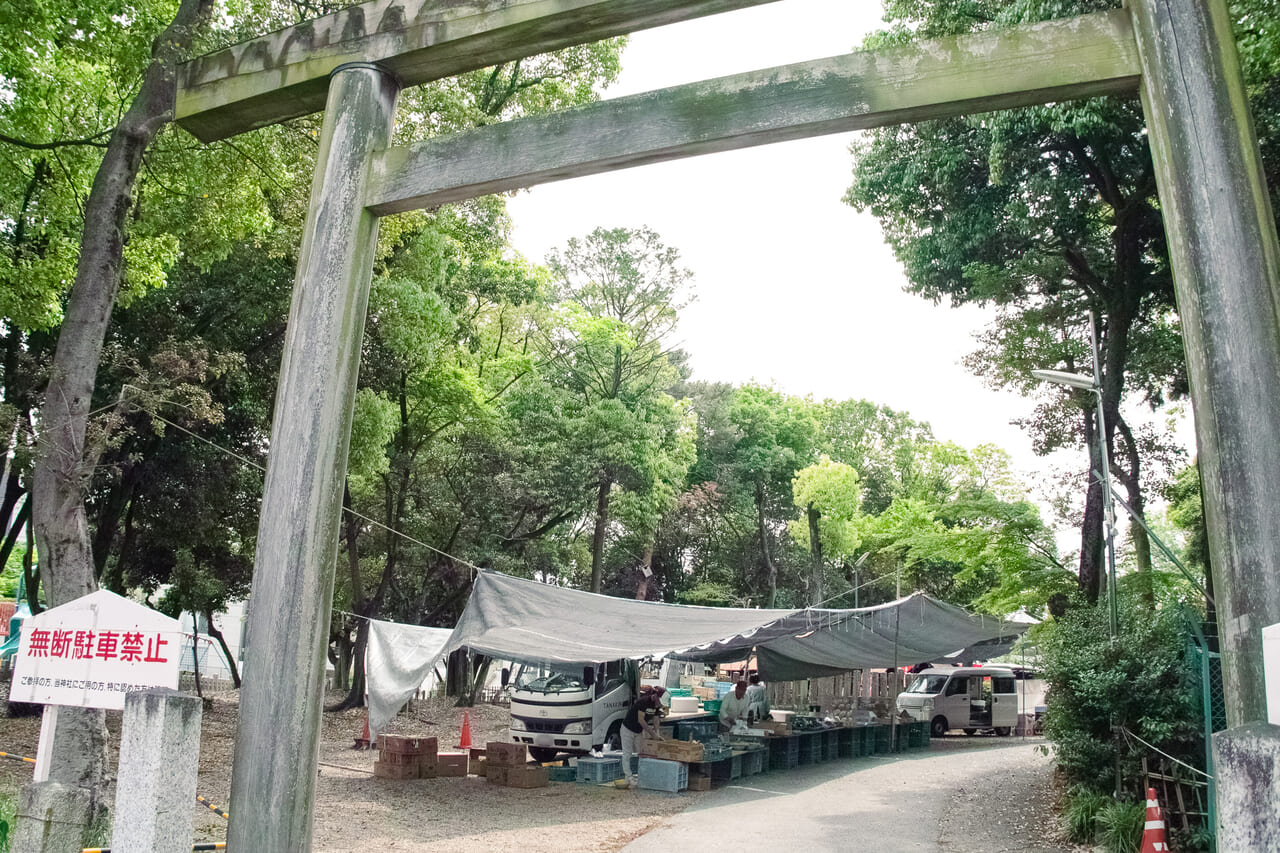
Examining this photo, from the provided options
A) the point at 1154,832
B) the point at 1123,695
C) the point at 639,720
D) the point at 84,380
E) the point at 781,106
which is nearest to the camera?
the point at 781,106

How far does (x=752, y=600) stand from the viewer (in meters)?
38.5

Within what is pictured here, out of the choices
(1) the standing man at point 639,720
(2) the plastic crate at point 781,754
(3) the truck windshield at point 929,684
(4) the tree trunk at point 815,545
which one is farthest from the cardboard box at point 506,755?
(4) the tree trunk at point 815,545

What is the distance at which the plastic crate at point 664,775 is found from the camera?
1184 centimetres

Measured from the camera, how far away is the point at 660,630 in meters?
11.9

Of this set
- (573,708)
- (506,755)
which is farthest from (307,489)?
Result: (573,708)

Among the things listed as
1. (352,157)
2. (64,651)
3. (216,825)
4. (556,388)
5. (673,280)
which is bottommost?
(216,825)

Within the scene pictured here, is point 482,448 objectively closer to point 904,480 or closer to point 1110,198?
point 1110,198

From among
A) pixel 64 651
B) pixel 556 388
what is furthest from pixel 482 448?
pixel 64 651

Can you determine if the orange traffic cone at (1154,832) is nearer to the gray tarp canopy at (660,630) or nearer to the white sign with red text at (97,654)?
the gray tarp canopy at (660,630)

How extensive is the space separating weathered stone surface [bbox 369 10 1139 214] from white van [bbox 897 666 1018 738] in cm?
2010

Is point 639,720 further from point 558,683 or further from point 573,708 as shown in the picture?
point 558,683

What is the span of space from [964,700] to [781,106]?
69.8ft

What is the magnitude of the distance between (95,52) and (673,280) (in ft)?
75.5

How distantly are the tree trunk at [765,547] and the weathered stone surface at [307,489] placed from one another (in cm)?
3447
